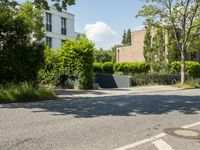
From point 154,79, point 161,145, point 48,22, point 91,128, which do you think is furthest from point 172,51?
point 161,145

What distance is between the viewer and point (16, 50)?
1698 cm

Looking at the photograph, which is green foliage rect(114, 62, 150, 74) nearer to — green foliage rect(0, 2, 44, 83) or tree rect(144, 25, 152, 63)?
tree rect(144, 25, 152, 63)

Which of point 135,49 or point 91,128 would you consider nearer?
point 91,128

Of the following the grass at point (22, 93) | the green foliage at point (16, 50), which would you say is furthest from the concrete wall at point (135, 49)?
the grass at point (22, 93)

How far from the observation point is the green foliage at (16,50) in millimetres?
16578

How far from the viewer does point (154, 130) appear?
8.30 m

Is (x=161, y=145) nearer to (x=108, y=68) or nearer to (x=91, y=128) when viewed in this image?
(x=91, y=128)

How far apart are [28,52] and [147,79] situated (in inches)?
657

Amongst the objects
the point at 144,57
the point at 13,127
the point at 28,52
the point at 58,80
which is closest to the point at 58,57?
the point at 58,80

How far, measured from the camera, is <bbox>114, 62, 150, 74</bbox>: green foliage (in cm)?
4394

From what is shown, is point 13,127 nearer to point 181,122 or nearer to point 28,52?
point 181,122

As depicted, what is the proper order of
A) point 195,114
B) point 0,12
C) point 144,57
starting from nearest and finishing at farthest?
1. point 195,114
2. point 0,12
3. point 144,57

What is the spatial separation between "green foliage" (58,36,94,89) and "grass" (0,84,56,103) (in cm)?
759

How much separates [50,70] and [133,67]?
20.5m
